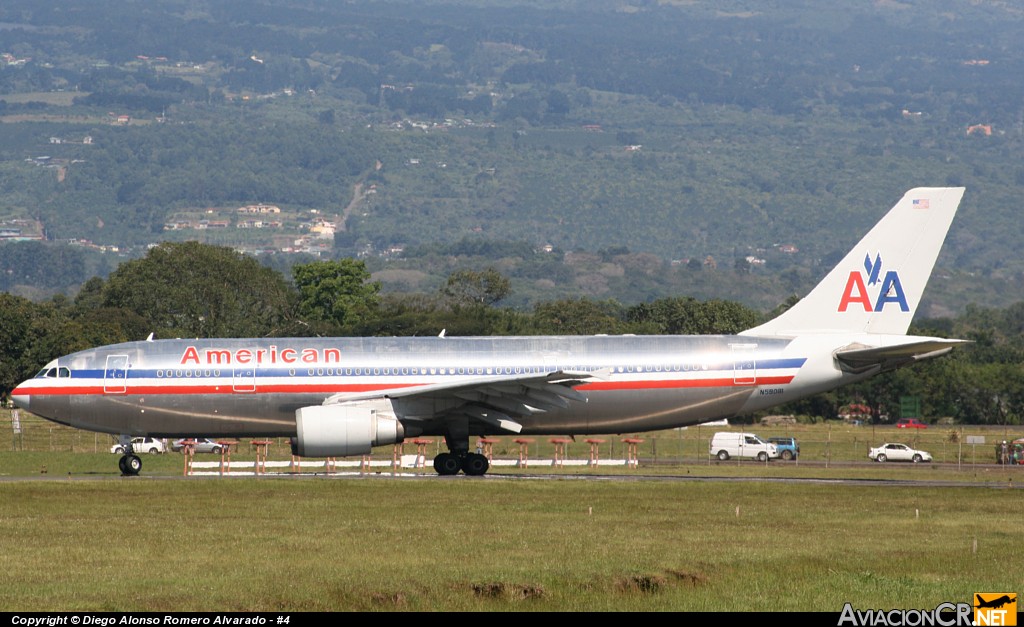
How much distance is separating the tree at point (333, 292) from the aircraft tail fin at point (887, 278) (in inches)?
3817

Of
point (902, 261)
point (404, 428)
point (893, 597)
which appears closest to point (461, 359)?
point (404, 428)

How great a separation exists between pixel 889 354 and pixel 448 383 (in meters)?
12.5

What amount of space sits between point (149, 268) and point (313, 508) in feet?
378

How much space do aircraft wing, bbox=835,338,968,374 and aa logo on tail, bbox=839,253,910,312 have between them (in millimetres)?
1663

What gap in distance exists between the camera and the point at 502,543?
28.4 metres

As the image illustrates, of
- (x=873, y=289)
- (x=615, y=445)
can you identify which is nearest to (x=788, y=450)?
(x=615, y=445)

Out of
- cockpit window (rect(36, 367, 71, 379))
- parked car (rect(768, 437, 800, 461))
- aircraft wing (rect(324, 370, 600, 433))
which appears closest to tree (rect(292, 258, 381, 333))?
parked car (rect(768, 437, 800, 461))

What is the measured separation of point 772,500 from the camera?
1491 inches

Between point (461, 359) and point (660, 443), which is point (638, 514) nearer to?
point (461, 359)

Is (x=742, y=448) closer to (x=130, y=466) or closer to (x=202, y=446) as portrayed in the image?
(x=202, y=446)

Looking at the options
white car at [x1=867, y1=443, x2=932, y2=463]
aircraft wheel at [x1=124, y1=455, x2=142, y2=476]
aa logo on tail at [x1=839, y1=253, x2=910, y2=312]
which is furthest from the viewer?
white car at [x1=867, y1=443, x2=932, y2=463]

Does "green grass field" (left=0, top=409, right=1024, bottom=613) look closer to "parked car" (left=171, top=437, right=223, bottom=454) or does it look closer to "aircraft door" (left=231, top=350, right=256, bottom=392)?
"aircraft door" (left=231, top=350, right=256, bottom=392)

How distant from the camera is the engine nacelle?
42.2 metres

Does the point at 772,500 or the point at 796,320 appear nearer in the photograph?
the point at 772,500
